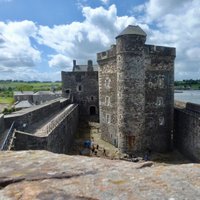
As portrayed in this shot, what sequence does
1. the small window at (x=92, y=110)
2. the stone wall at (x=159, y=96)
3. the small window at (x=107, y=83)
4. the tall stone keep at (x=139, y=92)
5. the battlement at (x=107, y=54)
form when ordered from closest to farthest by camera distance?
1. the tall stone keep at (x=139, y=92)
2. the stone wall at (x=159, y=96)
3. the battlement at (x=107, y=54)
4. the small window at (x=107, y=83)
5. the small window at (x=92, y=110)

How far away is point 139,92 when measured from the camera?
1956cm

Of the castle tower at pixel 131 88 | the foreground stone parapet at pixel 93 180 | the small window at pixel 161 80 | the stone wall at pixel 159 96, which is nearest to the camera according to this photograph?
the foreground stone parapet at pixel 93 180

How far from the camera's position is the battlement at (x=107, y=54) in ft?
70.1

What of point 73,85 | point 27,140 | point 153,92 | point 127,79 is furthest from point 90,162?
point 73,85

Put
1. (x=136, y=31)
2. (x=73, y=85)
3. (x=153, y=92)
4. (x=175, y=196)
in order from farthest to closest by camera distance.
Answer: (x=73, y=85)
(x=153, y=92)
(x=136, y=31)
(x=175, y=196)

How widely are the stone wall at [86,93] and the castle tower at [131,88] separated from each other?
598 inches

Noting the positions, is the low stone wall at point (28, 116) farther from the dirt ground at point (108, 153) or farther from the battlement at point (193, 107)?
the battlement at point (193, 107)

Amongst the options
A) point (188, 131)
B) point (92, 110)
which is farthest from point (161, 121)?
point (92, 110)

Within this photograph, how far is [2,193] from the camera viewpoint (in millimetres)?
2074

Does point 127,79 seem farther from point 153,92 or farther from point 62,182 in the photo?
point 62,182

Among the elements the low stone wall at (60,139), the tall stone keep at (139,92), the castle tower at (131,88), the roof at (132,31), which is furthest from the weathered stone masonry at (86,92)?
the roof at (132,31)

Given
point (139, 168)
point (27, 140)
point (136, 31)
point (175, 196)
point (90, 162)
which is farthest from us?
point (136, 31)

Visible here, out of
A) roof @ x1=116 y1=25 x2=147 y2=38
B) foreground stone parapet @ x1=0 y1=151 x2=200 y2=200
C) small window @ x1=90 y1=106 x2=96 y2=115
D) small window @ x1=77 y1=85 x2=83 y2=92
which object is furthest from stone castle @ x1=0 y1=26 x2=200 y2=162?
foreground stone parapet @ x1=0 y1=151 x2=200 y2=200

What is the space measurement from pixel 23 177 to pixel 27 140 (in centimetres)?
967
